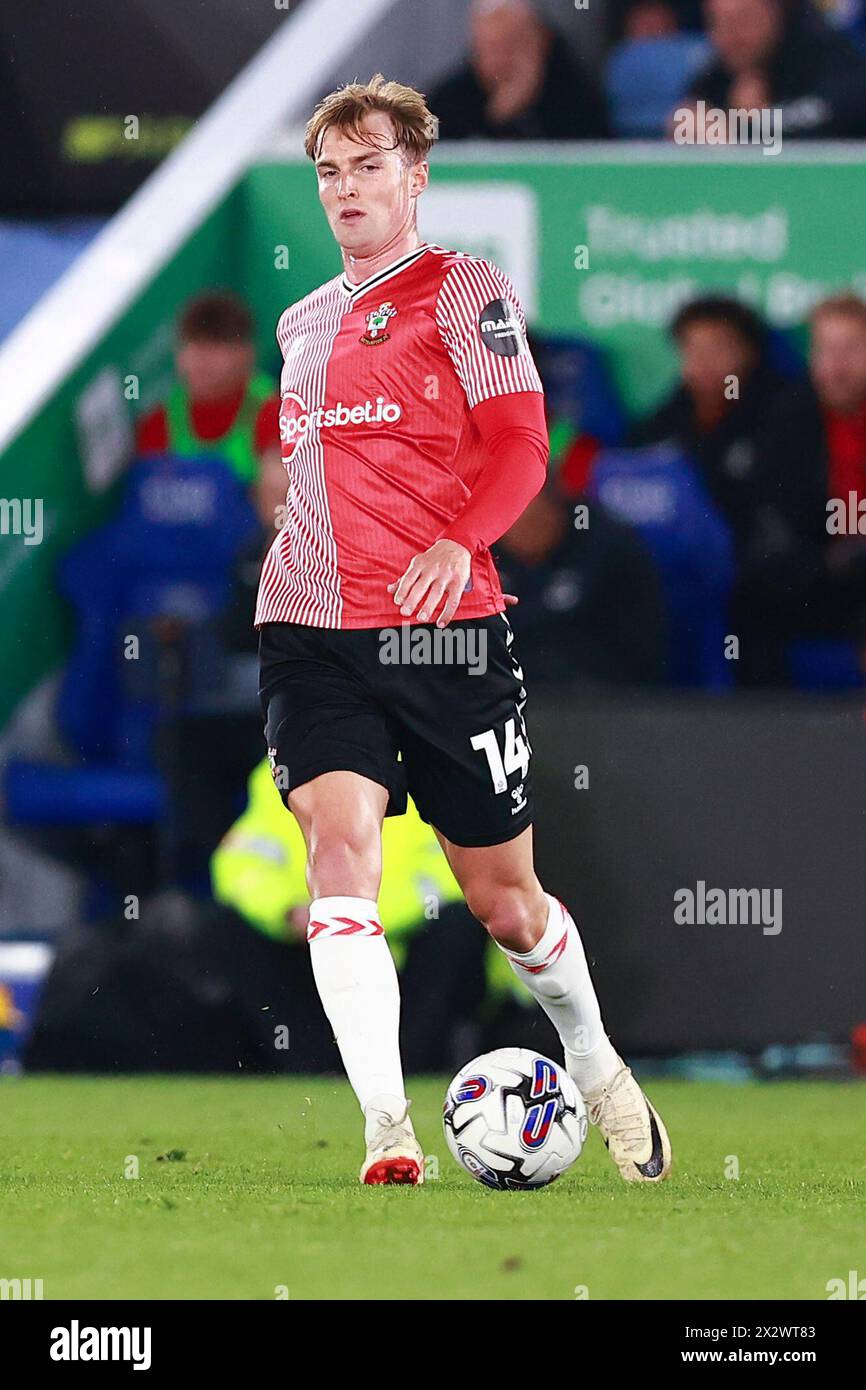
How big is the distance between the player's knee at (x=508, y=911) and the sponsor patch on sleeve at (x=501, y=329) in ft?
3.68

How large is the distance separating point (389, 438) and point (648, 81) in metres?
4.73

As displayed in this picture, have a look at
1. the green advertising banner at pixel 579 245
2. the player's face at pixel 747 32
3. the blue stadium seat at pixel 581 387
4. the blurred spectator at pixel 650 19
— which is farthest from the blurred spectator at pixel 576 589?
the blurred spectator at pixel 650 19

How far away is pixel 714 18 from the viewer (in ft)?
30.3

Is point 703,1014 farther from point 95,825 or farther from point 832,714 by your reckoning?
point 95,825

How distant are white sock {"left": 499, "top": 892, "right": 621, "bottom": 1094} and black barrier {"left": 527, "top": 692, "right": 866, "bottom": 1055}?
2.39m

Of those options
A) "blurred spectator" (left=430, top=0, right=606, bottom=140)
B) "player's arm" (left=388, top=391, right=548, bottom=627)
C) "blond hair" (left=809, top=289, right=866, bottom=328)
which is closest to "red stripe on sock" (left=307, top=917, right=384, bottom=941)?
"player's arm" (left=388, top=391, right=548, bottom=627)

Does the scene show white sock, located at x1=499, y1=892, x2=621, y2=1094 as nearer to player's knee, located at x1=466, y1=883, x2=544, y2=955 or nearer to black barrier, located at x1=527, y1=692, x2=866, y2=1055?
player's knee, located at x1=466, y1=883, x2=544, y2=955

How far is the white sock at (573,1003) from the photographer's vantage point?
17.1ft

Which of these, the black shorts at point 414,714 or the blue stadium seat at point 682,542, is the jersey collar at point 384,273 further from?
the blue stadium seat at point 682,542

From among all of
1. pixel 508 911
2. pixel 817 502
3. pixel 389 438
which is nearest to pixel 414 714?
pixel 508 911

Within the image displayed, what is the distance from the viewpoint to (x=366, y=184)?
5.14 metres

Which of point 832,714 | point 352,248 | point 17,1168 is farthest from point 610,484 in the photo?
point 17,1168
